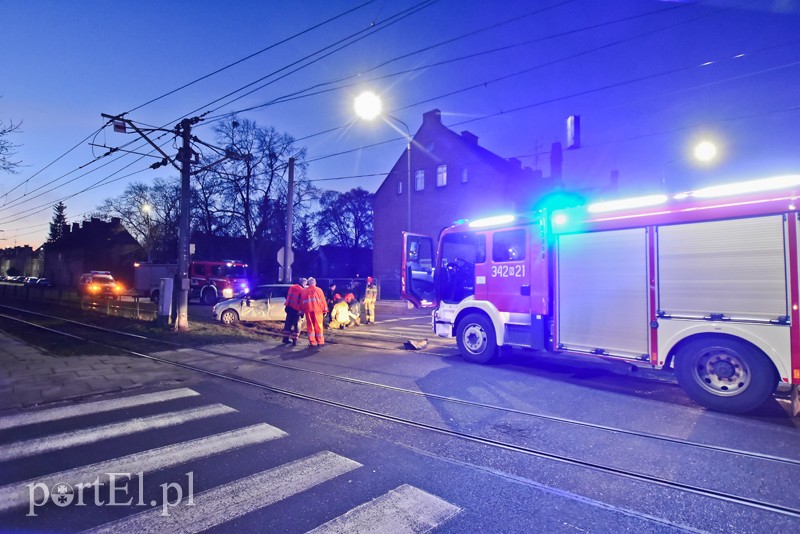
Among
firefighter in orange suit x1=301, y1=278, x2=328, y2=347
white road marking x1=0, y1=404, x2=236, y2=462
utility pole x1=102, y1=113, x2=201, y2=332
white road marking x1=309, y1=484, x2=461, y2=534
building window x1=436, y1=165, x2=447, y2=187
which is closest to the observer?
white road marking x1=309, y1=484, x2=461, y2=534

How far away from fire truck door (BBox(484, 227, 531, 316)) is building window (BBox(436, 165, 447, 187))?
2353cm

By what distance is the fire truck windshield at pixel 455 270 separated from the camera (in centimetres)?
929

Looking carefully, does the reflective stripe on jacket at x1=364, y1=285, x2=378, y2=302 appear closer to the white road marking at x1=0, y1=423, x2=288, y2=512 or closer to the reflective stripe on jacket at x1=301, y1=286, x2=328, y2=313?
the reflective stripe on jacket at x1=301, y1=286, x2=328, y2=313

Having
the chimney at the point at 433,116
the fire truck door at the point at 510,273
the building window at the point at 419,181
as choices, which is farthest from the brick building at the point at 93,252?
the fire truck door at the point at 510,273

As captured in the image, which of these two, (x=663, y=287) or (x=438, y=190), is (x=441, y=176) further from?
(x=663, y=287)

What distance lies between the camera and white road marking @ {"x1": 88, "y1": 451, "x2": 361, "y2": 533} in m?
2.94

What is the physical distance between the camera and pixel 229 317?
50.0 ft

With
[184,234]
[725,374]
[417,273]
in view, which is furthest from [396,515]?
[184,234]

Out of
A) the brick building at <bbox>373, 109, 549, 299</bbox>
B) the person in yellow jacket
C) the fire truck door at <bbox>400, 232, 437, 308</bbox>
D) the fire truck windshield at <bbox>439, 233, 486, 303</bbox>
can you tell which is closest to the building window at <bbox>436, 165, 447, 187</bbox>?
the brick building at <bbox>373, 109, 549, 299</bbox>

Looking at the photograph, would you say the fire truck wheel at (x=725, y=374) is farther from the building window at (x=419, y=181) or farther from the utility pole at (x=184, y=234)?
the building window at (x=419, y=181)

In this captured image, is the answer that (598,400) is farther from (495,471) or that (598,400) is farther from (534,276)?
(495,471)

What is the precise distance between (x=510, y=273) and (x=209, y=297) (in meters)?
20.8

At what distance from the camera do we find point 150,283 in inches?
1171

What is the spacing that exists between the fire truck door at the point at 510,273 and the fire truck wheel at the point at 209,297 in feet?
65.3
